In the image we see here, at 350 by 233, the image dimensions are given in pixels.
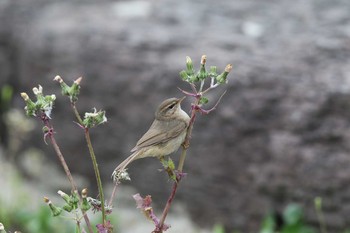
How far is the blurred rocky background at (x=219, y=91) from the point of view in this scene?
5.41 meters

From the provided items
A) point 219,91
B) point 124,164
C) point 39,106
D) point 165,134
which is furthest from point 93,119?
point 219,91

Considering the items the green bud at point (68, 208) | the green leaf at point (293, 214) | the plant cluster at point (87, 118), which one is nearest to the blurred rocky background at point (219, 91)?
the green leaf at point (293, 214)

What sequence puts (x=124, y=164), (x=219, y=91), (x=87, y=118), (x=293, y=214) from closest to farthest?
(x=87, y=118) → (x=124, y=164) → (x=293, y=214) → (x=219, y=91)

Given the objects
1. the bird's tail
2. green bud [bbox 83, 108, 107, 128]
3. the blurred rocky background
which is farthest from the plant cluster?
the blurred rocky background

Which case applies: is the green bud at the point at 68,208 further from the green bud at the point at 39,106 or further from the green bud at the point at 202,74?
the green bud at the point at 202,74

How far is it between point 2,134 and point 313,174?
10.9ft

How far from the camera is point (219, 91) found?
5676mm

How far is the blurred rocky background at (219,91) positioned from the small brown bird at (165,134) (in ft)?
7.86

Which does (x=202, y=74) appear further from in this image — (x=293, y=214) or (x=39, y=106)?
(x=293, y=214)

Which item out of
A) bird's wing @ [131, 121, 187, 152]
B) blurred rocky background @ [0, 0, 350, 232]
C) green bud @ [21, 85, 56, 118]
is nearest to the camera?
green bud @ [21, 85, 56, 118]

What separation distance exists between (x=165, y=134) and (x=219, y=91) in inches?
107

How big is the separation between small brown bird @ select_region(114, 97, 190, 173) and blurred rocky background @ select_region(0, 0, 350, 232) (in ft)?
7.86

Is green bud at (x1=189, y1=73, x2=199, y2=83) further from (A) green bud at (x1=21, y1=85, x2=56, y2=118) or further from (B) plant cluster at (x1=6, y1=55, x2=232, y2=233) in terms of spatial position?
(A) green bud at (x1=21, y1=85, x2=56, y2=118)

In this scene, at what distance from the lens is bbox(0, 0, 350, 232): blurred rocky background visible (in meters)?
5.41
